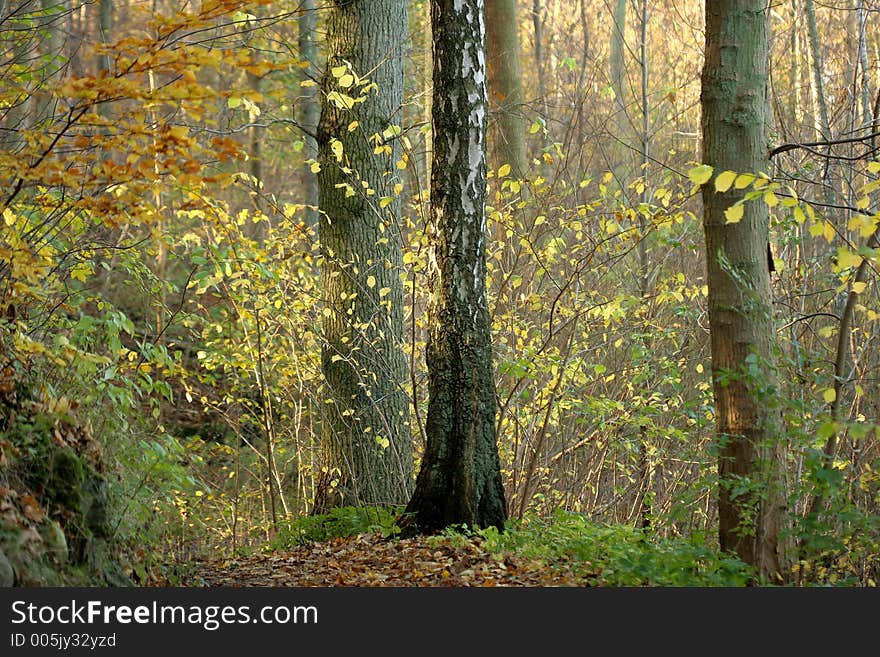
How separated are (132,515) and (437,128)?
10.2ft

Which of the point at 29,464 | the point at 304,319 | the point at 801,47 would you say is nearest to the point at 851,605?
the point at 29,464

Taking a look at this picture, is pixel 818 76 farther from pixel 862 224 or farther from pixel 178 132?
pixel 178 132

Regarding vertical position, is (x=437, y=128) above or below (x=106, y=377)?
above

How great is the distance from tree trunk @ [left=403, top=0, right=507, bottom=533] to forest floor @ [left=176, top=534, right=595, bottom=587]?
1.01 feet

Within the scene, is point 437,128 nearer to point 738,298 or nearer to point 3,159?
point 738,298

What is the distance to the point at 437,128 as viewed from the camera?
6059 mm

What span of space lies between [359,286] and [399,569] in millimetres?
2853

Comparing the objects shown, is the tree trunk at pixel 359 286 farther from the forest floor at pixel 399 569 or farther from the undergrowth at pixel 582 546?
the forest floor at pixel 399 569

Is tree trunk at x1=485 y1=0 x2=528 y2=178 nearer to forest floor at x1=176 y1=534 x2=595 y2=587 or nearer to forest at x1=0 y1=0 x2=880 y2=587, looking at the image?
forest at x1=0 y1=0 x2=880 y2=587

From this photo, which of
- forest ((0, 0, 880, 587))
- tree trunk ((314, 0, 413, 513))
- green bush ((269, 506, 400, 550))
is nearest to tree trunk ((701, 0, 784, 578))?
forest ((0, 0, 880, 587))

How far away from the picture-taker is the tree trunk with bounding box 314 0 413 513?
25.4 ft

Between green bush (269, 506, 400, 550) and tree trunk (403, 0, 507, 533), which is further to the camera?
green bush (269, 506, 400, 550)

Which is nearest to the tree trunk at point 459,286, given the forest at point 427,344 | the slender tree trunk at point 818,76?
the forest at point 427,344

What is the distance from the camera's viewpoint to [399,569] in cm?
561
